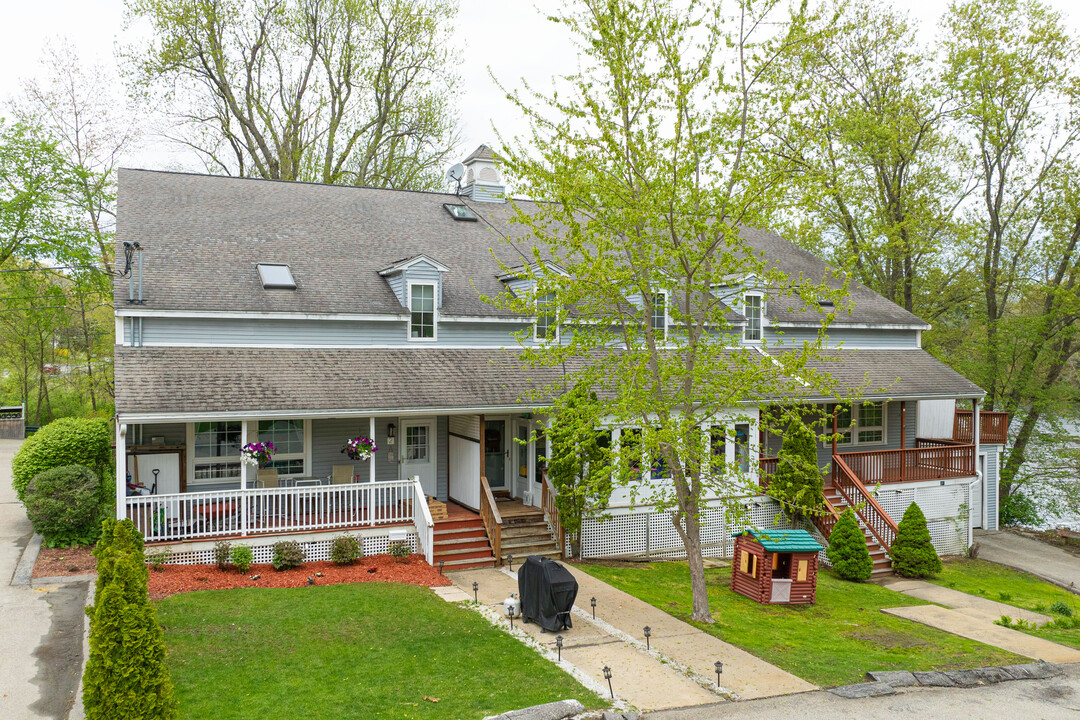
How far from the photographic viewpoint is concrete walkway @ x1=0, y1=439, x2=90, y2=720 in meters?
8.45

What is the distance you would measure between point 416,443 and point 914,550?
466 inches

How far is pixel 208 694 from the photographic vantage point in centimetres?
841

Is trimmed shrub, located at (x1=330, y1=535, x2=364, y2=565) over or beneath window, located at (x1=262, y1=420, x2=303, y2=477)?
beneath

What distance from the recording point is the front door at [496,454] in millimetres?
18703

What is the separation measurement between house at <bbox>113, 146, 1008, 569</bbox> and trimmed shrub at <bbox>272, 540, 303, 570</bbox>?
0.40 meters

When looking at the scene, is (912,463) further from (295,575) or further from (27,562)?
(27,562)

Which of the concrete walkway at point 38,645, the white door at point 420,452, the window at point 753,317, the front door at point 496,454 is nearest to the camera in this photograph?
the concrete walkway at point 38,645

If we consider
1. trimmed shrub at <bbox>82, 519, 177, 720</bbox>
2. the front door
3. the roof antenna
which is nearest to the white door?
the front door

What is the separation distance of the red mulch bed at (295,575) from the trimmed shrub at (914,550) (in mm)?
10863

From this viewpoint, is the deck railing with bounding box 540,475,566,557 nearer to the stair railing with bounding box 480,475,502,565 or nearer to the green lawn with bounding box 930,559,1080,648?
the stair railing with bounding box 480,475,502,565

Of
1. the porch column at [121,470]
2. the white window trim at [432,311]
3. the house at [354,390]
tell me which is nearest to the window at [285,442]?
the house at [354,390]

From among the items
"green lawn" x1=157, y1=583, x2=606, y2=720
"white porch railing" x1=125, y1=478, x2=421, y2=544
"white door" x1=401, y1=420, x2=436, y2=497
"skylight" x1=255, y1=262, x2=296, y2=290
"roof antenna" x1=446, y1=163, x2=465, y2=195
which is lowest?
"green lawn" x1=157, y1=583, x2=606, y2=720

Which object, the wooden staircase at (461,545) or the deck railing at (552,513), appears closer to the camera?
the wooden staircase at (461,545)

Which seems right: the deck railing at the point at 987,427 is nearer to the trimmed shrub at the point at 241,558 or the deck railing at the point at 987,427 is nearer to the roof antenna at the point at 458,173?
the roof antenna at the point at 458,173
